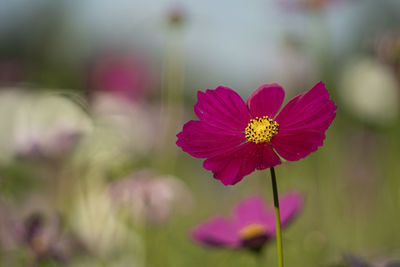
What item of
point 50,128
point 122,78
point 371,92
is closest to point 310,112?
point 50,128

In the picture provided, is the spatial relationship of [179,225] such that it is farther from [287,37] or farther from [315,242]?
[315,242]

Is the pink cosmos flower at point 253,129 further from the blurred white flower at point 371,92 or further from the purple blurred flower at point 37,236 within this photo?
the blurred white flower at point 371,92

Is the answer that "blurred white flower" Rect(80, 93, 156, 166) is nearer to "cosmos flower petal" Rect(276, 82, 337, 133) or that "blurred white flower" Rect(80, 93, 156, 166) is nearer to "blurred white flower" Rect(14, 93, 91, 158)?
"blurred white flower" Rect(14, 93, 91, 158)

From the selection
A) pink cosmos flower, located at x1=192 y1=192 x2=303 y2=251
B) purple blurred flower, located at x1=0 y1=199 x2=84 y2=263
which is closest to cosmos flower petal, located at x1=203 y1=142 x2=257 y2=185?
pink cosmos flower, located at x1=192 y1=192 x2=303 y2=251

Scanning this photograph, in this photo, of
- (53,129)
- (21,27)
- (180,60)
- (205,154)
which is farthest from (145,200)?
(21,27)

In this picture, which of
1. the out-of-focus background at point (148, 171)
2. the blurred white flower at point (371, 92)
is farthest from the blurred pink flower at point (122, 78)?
the blurred white flower at point (371, 92)
